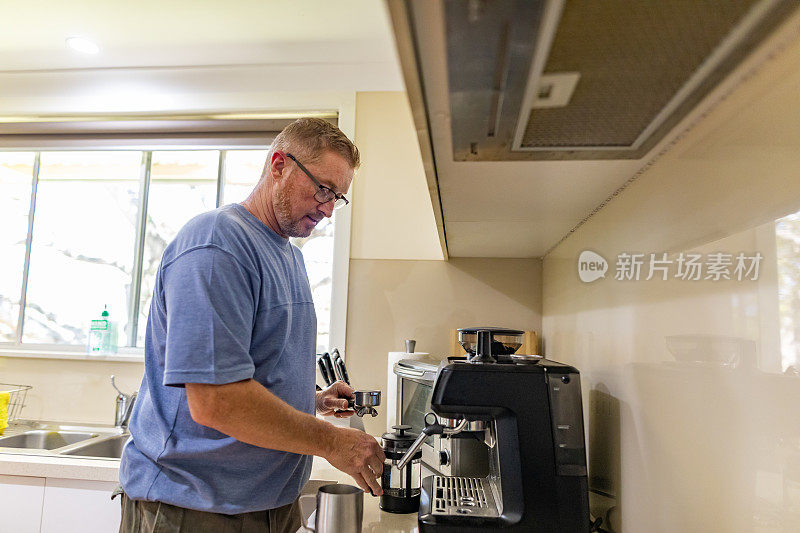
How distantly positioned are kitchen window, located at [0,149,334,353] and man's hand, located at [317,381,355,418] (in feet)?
3.63

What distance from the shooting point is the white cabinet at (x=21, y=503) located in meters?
1.73

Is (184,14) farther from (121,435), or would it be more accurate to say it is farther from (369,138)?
(121,435)

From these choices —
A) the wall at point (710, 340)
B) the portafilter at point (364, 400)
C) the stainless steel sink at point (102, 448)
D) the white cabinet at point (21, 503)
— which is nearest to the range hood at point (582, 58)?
the wall at point (710, 340)

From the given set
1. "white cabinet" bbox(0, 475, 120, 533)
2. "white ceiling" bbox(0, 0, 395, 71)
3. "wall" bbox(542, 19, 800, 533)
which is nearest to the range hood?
"wall" bbox(542, 19, 800, 533)

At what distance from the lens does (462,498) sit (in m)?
1.03

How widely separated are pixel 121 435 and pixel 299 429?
61.8 inches

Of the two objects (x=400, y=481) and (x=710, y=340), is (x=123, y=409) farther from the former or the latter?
(x=710, y=340)

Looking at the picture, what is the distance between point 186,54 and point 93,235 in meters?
1.34

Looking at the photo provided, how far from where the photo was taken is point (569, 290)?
1.44 m

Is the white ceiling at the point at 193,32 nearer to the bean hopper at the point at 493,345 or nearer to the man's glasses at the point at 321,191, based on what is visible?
the man's glasses at the point at 321,191

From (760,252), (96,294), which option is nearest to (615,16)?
(760,252)

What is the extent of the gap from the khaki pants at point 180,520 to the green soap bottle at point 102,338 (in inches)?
61.1

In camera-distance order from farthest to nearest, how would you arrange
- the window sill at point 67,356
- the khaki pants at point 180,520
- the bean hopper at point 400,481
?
1. the window sill at point 67,356
2. the bean hopper at point 400,481
3. the khaki pants at point 180,520

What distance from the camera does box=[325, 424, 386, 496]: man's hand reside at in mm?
991
